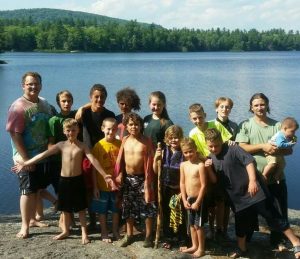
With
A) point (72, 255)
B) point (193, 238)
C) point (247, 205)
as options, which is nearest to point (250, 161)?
point (247, 205)

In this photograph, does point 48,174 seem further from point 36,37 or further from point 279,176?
point 36,37

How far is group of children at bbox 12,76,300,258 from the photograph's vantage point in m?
5.36

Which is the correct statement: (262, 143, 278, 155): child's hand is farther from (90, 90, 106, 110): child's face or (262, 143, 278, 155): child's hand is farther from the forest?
the forest

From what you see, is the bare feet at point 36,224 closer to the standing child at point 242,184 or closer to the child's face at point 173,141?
the child's face at point 173,141

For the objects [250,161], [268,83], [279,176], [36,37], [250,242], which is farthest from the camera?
[36,37]

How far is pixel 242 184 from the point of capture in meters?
5.37

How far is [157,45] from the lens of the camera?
137750mm

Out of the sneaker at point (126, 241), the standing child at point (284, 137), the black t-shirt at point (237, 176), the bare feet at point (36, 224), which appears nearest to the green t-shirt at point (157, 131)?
the black t-shirt at point (237, 176)

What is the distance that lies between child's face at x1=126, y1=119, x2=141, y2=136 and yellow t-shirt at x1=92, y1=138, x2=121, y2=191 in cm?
34

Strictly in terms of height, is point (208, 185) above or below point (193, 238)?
above

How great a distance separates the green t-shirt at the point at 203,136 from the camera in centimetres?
574

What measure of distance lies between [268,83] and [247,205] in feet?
107

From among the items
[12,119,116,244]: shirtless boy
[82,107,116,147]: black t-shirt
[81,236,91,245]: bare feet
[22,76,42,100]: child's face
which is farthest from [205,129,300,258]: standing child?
[22,76,42,100]: child's face

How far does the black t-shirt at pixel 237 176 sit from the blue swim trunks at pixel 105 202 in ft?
4.65
